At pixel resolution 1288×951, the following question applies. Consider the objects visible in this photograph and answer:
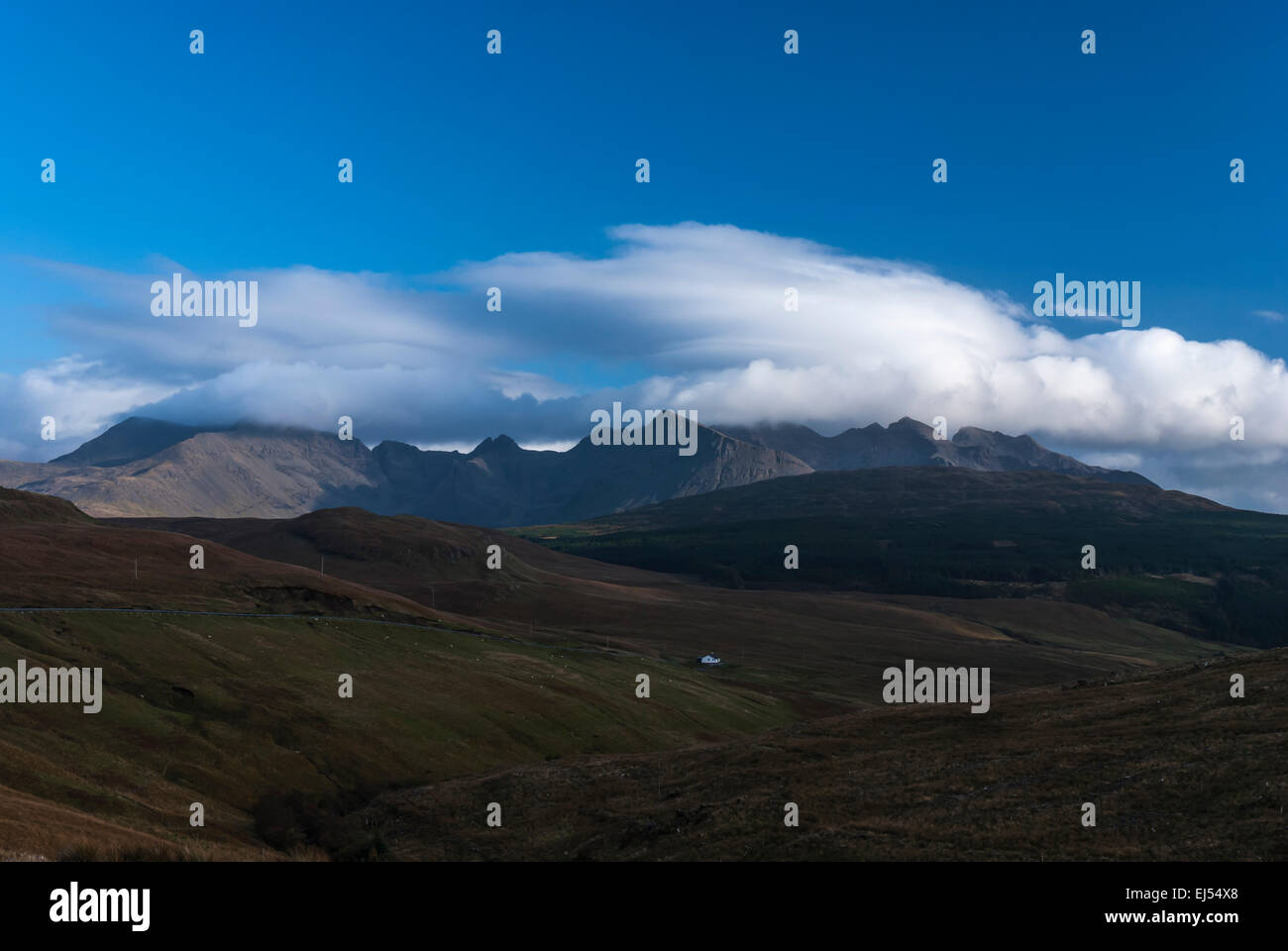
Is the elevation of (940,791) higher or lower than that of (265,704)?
lower

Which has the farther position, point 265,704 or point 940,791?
point 265,704

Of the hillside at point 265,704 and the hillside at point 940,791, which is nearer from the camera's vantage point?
the hillside at point 940,791

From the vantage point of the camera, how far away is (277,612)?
11338 centimetres

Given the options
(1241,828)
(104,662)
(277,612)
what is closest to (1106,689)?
(1241,828)

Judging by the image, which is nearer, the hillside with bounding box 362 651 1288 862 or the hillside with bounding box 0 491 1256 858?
the hillside with bounding box 362 651 1288 862
